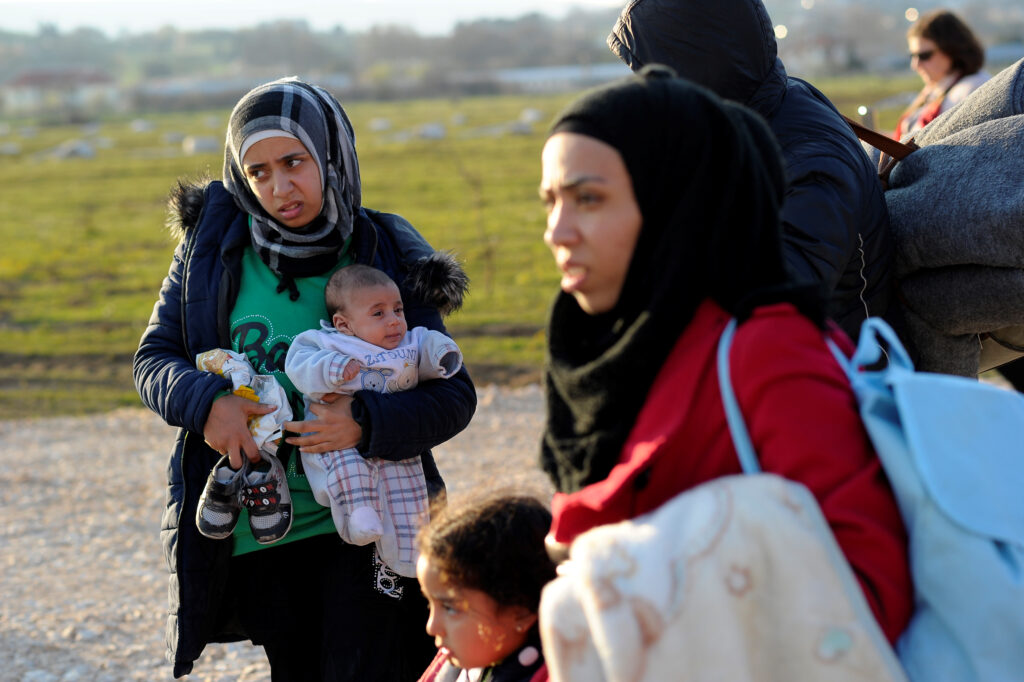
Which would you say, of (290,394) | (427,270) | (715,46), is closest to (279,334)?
(290,394)

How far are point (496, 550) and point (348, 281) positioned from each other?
99 centimetres

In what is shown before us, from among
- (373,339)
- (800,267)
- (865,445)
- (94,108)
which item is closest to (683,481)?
(865,445)

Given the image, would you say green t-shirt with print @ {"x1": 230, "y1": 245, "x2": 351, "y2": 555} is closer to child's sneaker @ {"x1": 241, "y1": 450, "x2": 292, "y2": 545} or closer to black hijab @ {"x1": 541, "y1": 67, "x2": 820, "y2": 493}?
child's sneaker @ {"x1": 241, "y1": 450, "x2": 292, "y2": 545}

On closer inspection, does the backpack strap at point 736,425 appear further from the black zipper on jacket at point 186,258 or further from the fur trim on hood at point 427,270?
the black zipper on jacket at point 186,258

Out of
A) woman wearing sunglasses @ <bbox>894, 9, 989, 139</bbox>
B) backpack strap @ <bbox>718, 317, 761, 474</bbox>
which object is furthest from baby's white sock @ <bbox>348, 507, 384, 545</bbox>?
woman wearing sunglasses @ <bbox>894, 9, 989, 139</bbox>

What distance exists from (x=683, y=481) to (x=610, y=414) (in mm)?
173

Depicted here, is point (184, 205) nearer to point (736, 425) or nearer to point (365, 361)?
point (365, 361)

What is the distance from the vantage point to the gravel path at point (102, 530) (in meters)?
4.93

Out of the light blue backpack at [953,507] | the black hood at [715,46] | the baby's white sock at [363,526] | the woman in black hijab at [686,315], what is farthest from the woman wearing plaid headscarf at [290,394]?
the light blue backpack at [953,507]

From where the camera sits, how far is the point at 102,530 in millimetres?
6855

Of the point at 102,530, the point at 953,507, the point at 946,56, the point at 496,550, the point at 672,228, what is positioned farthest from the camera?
the point at 946,56

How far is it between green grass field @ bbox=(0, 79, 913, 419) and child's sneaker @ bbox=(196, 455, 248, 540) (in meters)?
1.08

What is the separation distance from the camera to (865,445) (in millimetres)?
1886

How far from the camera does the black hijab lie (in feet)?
6.30
